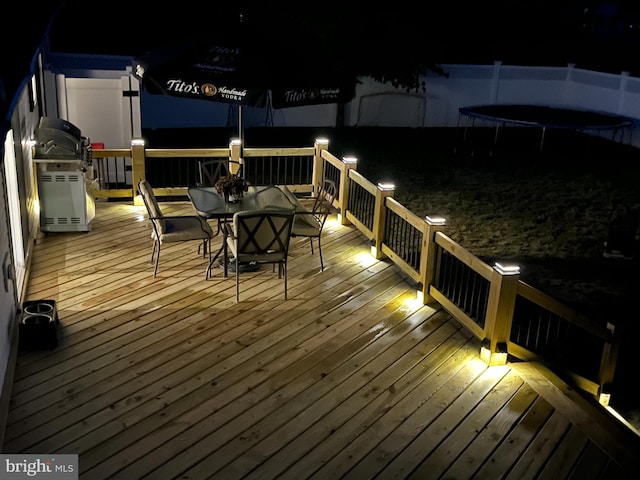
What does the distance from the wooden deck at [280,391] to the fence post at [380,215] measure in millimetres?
676

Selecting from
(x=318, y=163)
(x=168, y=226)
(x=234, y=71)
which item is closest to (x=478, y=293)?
(x=168, y=226)

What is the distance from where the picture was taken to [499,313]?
6.28 meters

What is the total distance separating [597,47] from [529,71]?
13.7m

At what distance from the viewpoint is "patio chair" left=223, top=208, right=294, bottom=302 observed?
708cm

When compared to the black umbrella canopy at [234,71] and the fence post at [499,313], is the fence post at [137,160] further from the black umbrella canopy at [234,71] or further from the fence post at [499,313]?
the fence post at [499,313]

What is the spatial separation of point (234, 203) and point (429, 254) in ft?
7.34

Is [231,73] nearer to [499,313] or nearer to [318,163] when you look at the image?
[318,163]

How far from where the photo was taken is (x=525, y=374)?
6.22m

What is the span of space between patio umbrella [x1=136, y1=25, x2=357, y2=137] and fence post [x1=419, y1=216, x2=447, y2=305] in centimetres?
221

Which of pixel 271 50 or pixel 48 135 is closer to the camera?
pixel 271 50

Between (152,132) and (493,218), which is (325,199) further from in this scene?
(152,132)

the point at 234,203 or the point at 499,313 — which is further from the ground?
the point at 234,203

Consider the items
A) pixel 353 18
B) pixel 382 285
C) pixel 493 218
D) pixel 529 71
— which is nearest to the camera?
pixel 382 285

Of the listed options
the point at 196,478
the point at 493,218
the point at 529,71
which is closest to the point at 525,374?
the point at 196,478
